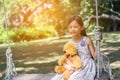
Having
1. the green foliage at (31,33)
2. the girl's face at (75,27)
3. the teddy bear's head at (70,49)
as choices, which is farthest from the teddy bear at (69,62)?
the green foliage at (31,33)

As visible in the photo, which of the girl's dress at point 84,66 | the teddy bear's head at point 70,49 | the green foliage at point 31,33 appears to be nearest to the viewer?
the girl's dress at point 84,66

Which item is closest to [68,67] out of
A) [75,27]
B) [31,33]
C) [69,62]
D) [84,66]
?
[69,62]

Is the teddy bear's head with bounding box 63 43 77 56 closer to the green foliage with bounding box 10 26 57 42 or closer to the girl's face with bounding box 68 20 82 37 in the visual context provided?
the girl's face with bounding box 68 20 82 37

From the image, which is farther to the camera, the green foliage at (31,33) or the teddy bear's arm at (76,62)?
the green foliage at (31,33)

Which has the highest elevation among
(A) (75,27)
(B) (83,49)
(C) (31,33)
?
(A) (75,27)

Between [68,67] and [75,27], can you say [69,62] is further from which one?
[75,27]

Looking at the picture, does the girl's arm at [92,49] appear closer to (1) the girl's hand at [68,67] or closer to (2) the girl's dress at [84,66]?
(2) the girl's dress at [84,66]

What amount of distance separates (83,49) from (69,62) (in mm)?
210

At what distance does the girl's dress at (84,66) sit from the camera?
138 inches

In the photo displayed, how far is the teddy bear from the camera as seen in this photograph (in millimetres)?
3580

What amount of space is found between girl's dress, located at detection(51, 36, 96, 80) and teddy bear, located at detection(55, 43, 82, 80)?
5 cm

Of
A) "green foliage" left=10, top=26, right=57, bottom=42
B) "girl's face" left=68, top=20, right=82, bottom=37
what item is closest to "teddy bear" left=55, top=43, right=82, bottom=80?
"girl's face" left=68, top=20, right=82, bottom=37

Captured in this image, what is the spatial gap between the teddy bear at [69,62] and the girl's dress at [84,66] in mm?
54

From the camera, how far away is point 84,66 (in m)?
3.60
